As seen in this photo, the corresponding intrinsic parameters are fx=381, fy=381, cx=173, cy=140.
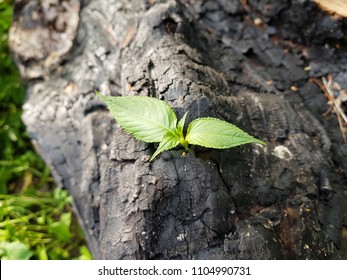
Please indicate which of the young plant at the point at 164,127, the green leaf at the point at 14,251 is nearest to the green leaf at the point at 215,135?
the young plant at the point at 164,127

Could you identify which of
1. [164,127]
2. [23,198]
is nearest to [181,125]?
[164,127]

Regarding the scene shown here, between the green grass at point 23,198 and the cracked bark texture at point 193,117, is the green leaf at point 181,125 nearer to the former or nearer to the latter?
the cracked bark texture at point 193,117

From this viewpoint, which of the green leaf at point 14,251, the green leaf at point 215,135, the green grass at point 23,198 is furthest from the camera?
the green grass at point 23,198

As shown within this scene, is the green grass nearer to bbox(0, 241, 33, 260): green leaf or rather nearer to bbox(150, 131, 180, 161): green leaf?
bbox(0, 241, 33, 260): green leaf

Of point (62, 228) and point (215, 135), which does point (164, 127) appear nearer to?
point (215, 135)

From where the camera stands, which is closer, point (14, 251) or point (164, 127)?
point (164, 127)

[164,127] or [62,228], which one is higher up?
[164,127]
